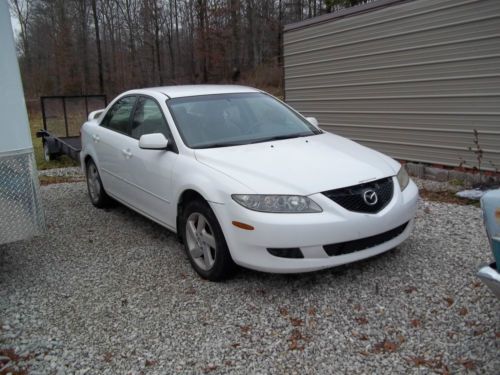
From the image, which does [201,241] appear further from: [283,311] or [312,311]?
[312,311]

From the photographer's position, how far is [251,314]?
350 centimetres

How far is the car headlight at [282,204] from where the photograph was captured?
11.4 ft

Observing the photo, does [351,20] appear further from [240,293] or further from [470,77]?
[240,293]

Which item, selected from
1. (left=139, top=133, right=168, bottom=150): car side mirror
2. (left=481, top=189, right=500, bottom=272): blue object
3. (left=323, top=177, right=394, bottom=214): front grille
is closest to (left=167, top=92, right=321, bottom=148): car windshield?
(left=139, top=133, right=168, bottom=150): car side mirror

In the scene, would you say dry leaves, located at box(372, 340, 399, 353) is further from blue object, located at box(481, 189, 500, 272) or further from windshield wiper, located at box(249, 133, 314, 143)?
windshield wiper, located at box(249, 133, 314, 143)

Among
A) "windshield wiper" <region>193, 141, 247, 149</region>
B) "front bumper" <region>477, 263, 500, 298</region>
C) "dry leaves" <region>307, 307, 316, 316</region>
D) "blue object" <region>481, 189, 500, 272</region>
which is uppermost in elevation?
"windshield wiper" <region>193, 141, 247, 149</region>

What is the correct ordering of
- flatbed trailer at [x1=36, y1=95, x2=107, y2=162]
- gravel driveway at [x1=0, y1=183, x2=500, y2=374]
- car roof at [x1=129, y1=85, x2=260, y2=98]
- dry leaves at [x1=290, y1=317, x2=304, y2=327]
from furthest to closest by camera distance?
1. flatbed trailer at [x1=36, y1=95, x2=107, y2=162]
2. car roof at [x1=129, y1=85, x2=260, y2=98]
3. dry leaves at [x1=290, y1=317, x2=304, y2=327]
4. gravel driveway at [x1=0, y1=183, x2=500, y2=374]

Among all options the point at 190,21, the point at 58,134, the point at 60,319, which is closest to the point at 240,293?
the point at 60,319

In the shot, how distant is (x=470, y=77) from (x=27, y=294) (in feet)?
20.5

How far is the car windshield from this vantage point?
14.6ft

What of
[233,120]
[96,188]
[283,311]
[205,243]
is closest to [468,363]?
[283,311]

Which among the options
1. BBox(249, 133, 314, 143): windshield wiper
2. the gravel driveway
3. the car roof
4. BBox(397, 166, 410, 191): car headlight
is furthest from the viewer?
the car roof

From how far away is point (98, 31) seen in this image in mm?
30453

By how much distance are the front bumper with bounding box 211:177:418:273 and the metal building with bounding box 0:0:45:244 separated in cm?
162
